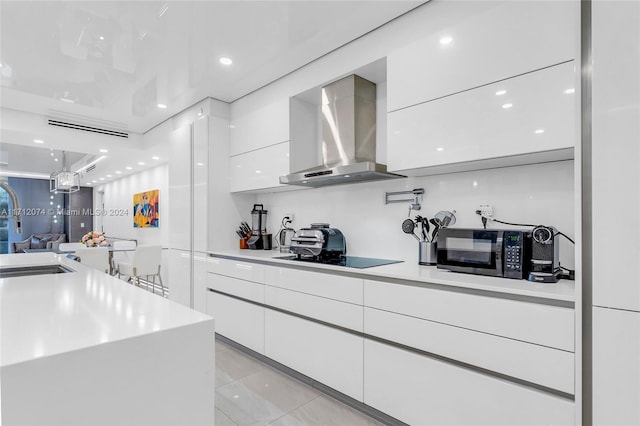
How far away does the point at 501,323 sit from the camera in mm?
1432

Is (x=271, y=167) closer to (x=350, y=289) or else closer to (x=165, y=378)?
(x=350, y=289)

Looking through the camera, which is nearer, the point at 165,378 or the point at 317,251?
the point at 165,378

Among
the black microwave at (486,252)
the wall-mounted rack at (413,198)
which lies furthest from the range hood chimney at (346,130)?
the black microwave at (486,252)

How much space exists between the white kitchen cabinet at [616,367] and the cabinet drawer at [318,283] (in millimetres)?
1109

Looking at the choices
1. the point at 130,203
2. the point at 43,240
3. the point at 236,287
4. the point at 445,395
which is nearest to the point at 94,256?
the point at 236,287

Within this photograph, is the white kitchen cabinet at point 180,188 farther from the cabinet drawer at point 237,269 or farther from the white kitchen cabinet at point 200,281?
the cabinet drawer at point 237,269

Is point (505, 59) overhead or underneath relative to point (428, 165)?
overhead

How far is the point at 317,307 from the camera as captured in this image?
7.30 feet

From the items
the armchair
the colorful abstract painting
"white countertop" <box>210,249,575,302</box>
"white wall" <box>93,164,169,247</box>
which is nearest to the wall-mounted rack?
"white countertop" <box>210,249,575,302</box>

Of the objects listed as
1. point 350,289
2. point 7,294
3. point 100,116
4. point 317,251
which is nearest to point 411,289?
point 350,289

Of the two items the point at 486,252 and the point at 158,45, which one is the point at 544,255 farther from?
the point at 158,45

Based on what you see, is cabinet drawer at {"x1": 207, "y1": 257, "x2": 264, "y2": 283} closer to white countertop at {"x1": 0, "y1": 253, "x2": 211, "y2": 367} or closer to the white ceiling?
white countertop at {"x1": 0, "y1": 253, "x2": 211, "y2": 367}

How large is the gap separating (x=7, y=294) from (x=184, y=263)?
237 cm

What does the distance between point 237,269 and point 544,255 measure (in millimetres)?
2319
